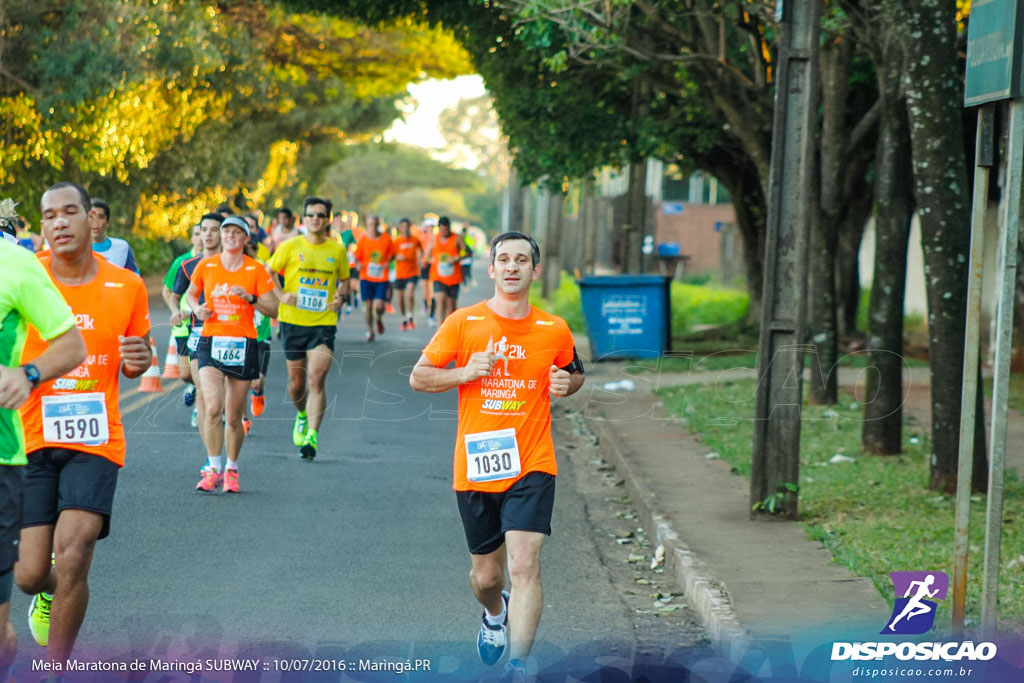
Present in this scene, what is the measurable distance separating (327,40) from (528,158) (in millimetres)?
15360

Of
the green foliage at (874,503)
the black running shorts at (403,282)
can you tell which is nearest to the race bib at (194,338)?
the green foliage at (874,503)

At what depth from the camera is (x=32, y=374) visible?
4102mm

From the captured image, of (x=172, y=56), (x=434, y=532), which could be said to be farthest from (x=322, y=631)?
(x=172, y=56)

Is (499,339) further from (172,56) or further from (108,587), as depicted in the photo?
(172,56)

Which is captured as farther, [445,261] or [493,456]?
[445,261]

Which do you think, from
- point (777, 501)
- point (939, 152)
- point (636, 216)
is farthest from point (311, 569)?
point (636, 216)

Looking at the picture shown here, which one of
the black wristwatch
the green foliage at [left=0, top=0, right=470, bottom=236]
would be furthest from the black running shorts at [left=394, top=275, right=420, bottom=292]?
the black wristwatch

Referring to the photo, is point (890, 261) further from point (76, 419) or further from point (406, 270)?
point (406, 270)

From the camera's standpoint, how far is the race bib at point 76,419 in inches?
197

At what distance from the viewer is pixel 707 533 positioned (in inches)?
324

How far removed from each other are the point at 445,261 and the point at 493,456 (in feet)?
54.5

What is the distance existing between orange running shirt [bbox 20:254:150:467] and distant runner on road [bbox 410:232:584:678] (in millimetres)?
1137

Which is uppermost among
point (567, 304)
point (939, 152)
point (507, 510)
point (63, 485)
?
point (939, 152)

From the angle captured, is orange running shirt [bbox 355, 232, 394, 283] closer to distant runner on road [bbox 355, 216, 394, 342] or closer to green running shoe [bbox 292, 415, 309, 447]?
distant runner on road [bbox 355, 216, 394, 342]
